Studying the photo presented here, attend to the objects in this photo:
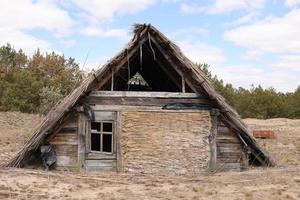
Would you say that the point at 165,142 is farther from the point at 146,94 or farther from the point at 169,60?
the point at 169,60

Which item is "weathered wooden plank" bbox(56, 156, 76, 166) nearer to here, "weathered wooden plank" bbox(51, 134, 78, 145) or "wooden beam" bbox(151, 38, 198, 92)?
"weathered wooden plank" bbox(51, 134, 78, 145)

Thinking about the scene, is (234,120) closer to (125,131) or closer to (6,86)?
(125,131)

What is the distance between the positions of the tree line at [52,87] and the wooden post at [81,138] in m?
24.1

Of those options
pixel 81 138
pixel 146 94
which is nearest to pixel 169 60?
pixel 146 94

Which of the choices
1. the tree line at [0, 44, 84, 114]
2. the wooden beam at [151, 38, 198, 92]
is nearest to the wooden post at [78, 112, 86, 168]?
the wooden beam at [151, 38, 198, 92]

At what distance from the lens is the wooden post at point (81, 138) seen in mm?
11977

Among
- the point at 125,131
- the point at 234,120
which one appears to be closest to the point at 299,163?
the point at 234,120

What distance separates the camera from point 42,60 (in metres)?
48.3

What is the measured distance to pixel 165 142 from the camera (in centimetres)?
1207

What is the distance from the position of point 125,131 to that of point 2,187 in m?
3.65

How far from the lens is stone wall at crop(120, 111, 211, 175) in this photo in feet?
39.3

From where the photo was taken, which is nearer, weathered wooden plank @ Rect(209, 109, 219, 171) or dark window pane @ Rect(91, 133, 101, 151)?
weathered wooden plank @ Rect(209, 109, 219, 171)

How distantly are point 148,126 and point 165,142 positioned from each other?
592 mm

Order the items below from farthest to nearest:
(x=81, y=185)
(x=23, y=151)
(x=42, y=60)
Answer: (x=42, y=60), (x=23, y=151), (x=81, y=185)
